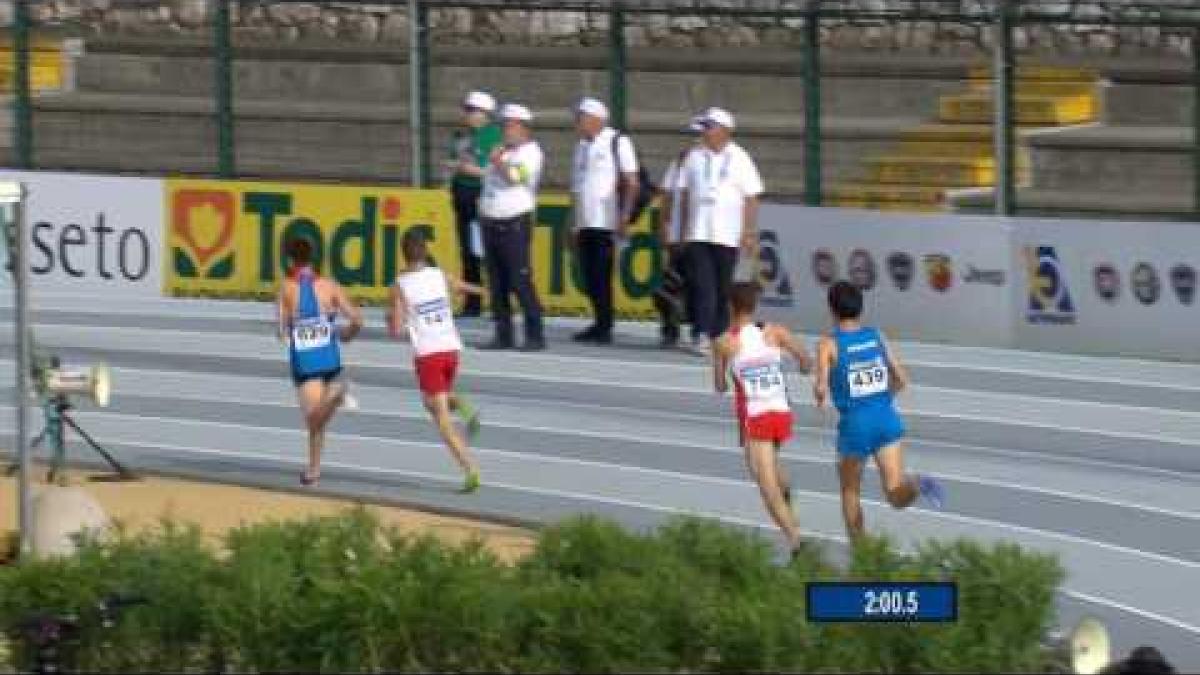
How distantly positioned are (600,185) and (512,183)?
2.15 feet

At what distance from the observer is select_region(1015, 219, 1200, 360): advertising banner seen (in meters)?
25.5

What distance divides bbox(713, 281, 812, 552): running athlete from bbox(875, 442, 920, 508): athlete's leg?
0.58 metres

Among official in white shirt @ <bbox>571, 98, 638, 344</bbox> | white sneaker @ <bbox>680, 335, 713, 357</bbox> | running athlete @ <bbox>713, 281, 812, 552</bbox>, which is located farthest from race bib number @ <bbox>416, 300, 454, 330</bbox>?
white sneaker @ <bbox>680, 335, 713, 357</bbox>

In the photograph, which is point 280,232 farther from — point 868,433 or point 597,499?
point 868,433

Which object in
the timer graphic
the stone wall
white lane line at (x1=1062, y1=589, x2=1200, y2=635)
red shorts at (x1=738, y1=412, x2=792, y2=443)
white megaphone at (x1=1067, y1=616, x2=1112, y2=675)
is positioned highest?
the stone wall

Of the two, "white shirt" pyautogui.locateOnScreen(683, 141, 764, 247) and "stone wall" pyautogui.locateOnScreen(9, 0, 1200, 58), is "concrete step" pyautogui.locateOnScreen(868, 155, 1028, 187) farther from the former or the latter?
"white shirt" pyautogui.locateOnScreen(683, 141, 764, 247)

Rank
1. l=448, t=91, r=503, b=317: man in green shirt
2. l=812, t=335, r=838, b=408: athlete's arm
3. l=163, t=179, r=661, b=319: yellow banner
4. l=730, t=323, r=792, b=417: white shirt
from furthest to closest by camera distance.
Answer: l=163, t=179, r=661, b=319: yellow banner < l=448, t=91, r=503, b=317: man in green shirt < l=730, t=323, r=792, b=417: white shirt < l=812, t=335, r=838, b=408: athlete's arm

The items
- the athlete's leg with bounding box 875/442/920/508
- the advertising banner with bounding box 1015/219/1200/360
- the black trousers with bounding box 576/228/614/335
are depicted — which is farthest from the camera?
the black trousers with bounding box 576/228/614/335

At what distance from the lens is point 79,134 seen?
33.6m

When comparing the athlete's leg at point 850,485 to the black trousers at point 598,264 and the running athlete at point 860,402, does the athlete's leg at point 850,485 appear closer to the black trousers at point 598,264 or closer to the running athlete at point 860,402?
the running athlete at point 860,402

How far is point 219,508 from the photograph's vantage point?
21.0 m

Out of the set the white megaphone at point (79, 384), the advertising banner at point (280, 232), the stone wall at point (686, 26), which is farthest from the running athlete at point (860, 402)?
the advertising banner at point (280, 232)

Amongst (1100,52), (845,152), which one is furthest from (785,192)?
(1100,52)

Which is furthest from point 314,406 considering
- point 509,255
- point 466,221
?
point 466,221
